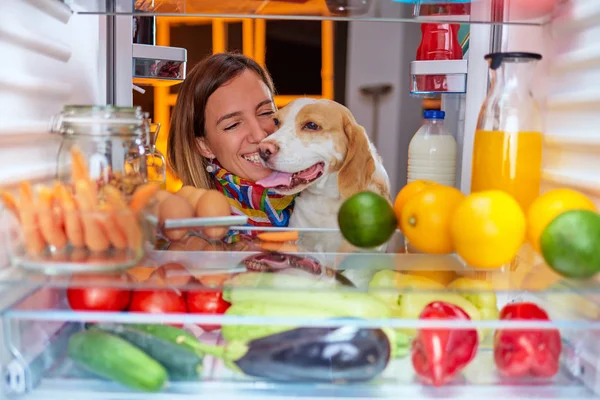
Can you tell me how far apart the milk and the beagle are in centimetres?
16

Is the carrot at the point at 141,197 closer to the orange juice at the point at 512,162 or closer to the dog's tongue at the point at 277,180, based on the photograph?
the orange juice at the point at 512,162

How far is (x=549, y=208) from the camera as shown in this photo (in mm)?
884

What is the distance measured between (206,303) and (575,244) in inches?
19.5

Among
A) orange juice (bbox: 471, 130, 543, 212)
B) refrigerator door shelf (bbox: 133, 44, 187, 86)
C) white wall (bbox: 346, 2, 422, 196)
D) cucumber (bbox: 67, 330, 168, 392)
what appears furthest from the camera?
white wall (bbox: 346, 2, 422, 196)

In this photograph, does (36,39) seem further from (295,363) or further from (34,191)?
(295,363)

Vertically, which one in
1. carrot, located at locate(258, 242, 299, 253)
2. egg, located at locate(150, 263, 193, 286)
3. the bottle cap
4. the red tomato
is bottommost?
the red tomato

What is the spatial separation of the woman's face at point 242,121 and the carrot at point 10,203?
3.21 feet

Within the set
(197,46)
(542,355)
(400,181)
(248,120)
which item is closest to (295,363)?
(542,355)

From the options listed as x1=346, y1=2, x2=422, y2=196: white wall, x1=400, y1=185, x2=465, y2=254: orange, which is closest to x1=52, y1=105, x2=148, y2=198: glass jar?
x1=400, y1=185, x2=465, y2=254: orange

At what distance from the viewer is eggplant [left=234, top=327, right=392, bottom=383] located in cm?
79

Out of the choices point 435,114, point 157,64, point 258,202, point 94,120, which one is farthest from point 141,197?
point 258,202

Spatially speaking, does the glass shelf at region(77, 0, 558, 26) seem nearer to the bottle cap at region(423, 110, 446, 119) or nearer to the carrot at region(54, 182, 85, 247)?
the bottle cap at region(423, 110, 446, 119)

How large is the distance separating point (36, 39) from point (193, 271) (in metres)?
0.41

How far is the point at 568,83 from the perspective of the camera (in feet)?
3.47
